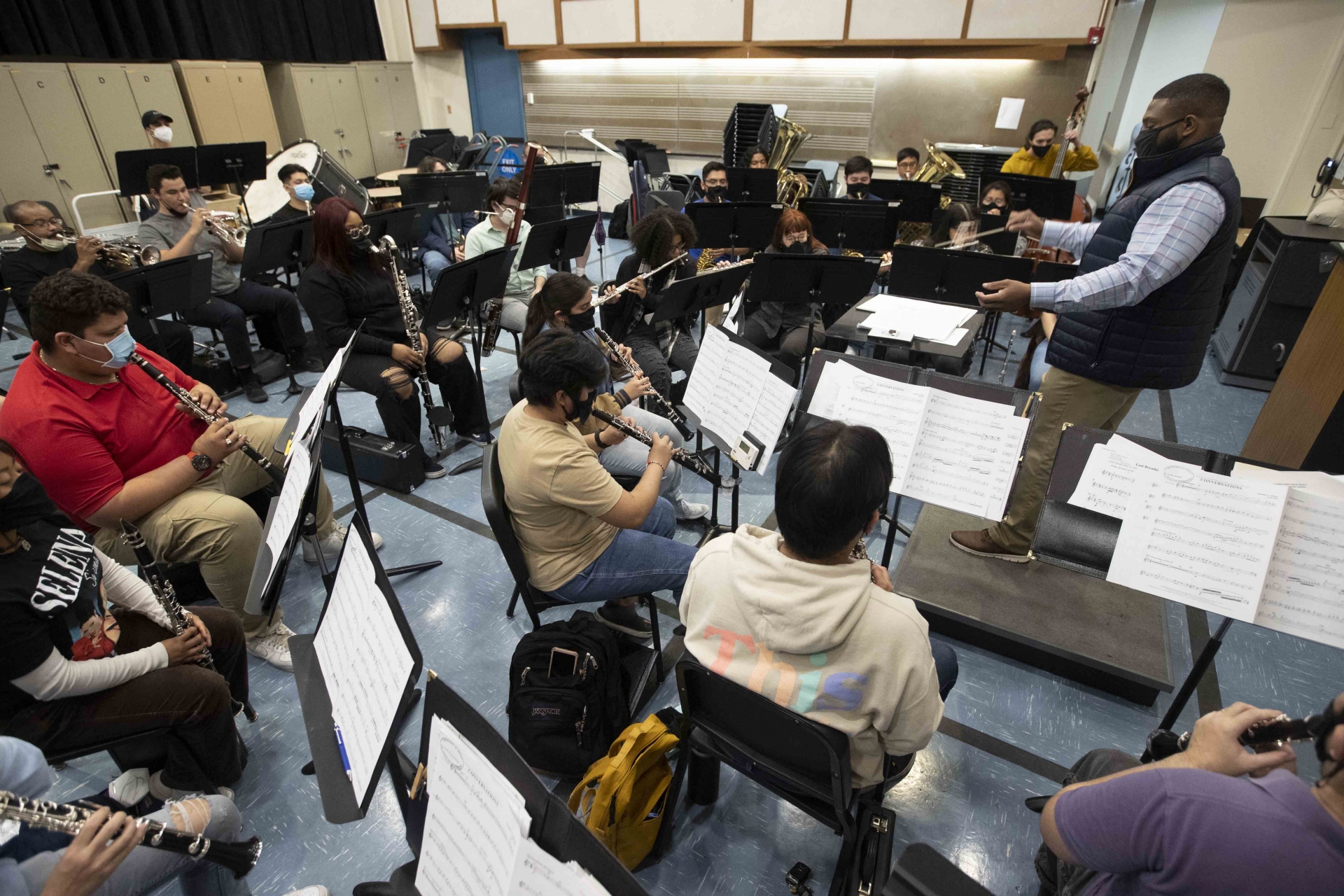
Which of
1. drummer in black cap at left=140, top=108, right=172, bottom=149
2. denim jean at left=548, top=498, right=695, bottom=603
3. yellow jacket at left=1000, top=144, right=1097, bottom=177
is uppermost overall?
drummer in black cap at left=140, top=108, right=172, bottom=149

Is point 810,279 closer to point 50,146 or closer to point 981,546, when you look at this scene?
point 981,546

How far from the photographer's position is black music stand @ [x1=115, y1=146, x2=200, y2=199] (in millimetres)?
4805

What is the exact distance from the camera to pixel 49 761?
1.72 meters

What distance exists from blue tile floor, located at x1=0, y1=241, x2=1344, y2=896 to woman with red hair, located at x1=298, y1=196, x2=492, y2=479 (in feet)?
2.55

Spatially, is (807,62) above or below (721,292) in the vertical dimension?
above

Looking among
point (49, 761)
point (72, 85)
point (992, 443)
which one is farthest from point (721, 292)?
point (72, 85)

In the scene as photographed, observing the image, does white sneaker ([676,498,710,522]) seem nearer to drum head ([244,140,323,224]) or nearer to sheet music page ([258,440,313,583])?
sheet music page ([258,440,313,583])

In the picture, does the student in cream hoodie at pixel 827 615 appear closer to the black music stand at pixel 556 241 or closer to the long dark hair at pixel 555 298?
the long dark hair at pixel 555 298

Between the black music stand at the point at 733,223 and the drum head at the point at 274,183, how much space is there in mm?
3885

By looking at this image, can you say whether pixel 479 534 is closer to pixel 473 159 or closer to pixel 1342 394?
pixel 1342 394

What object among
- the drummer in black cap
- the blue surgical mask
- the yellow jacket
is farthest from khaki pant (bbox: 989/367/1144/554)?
the drummer in black cap

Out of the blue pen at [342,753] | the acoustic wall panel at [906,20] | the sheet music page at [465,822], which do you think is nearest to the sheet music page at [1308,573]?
the sheet music page at [465,822]

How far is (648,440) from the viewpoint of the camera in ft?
8.95

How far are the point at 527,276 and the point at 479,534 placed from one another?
2664mm
